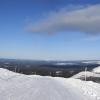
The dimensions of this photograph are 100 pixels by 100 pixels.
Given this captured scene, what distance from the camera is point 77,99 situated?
19.4m

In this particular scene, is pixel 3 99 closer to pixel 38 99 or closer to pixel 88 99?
pixel 38 99

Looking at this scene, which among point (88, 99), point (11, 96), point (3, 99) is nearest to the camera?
point (3, 99)

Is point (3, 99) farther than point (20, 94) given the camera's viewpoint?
No

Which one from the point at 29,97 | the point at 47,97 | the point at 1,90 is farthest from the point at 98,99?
the point at 1,90

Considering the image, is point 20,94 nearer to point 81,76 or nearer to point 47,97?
point 47,97

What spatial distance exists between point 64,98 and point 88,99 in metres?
2.44

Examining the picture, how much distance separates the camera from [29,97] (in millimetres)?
17609

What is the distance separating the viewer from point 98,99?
2084 centimetres

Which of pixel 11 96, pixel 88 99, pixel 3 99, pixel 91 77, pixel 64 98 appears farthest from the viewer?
Result: pixel 91 77

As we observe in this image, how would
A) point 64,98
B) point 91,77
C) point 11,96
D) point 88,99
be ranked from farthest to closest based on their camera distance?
1. point 91,77
2. point 88,99
3. point 64,98
4. point 11,96

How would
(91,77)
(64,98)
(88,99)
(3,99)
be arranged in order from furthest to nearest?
(91,77)
(88,99)
(64,98)
(3,99)

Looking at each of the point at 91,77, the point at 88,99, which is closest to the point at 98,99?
the point at 88,99

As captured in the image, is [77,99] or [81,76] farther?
[81,76]

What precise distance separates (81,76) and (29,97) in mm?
53234
